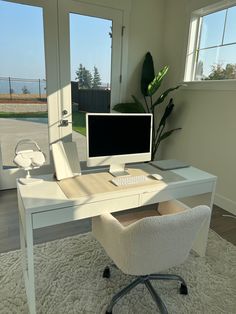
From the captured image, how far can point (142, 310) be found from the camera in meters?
1.50

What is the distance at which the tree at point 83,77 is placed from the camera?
3200mm

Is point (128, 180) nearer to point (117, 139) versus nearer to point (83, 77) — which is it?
point (117, 139)

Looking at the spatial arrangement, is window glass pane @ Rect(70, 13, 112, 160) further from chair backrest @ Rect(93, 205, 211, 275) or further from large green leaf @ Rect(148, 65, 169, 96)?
chair backrest @ Rect(93, 205, 211, 275)

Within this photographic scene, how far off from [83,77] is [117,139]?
6.15 ft

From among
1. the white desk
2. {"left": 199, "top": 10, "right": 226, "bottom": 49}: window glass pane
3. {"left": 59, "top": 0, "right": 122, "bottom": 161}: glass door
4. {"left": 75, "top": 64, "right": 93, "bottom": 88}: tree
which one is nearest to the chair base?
the white desk

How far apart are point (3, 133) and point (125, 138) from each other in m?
1.98

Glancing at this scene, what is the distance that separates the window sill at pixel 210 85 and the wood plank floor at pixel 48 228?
1.47 m

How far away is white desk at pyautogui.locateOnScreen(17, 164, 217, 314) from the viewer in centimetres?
126

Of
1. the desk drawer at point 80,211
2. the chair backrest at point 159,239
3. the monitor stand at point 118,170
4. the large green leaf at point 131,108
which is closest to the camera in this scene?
the chair backrest at point 159,239

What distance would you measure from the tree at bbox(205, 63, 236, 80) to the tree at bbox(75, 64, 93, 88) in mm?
1583

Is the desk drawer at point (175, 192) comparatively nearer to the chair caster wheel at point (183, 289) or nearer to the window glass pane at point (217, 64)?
the chair caster wheel at point (183, 289)

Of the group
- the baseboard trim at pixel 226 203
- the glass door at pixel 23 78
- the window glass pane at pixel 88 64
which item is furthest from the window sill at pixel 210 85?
the glass door at pixel 23 78

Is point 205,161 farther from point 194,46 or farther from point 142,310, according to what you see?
point 142,310

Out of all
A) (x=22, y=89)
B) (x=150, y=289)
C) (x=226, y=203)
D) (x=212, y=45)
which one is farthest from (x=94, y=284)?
(x=212, y=45)
